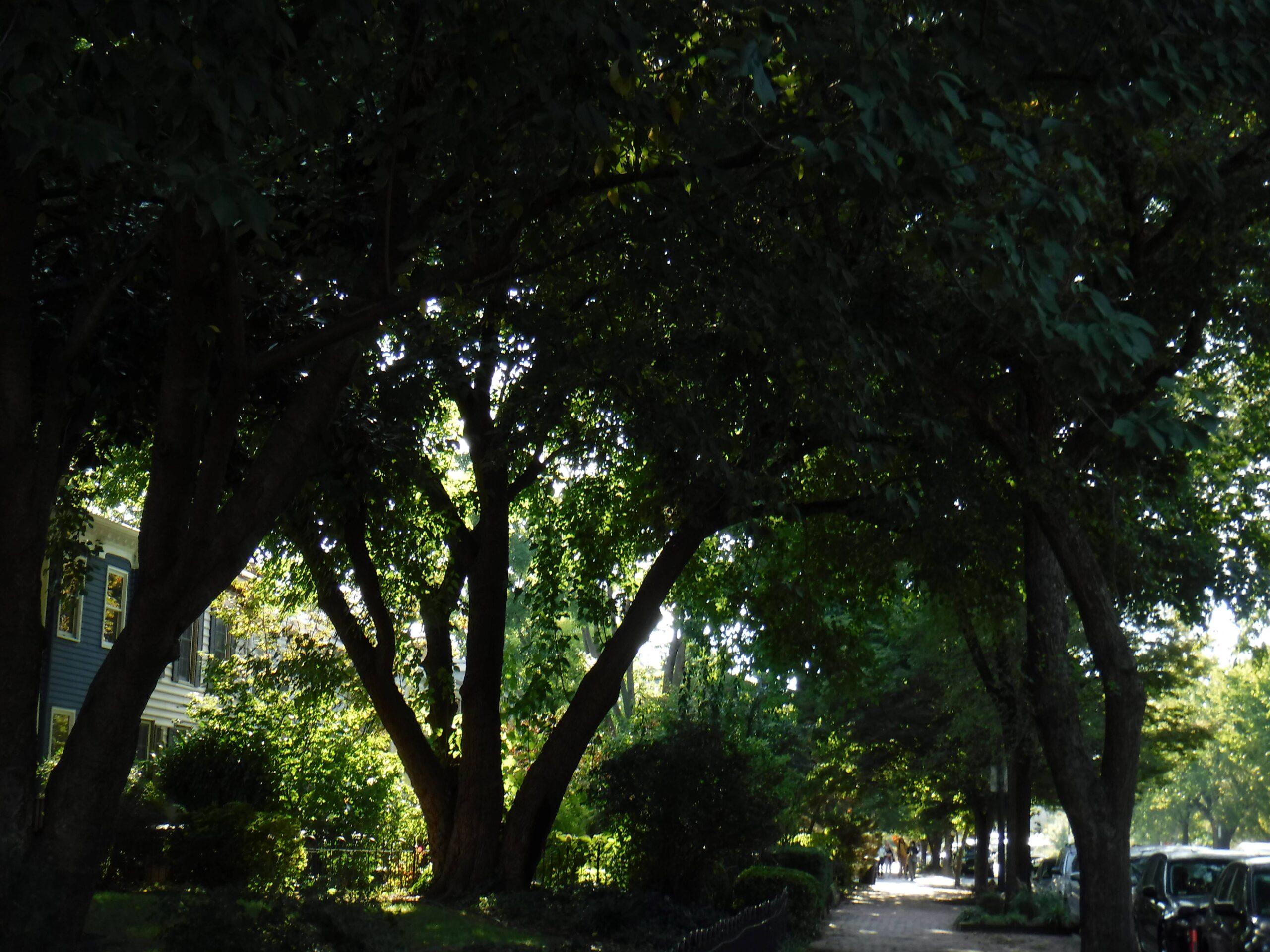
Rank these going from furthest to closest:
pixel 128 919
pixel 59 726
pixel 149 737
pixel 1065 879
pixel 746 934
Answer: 1. pixel 149 737
2. pixel 1065 879
3. pixel 59 726
4. pixel 128 919
5. pixel 746 934

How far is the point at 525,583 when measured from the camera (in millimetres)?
19953

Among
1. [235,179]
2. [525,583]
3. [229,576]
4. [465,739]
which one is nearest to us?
[235,179]

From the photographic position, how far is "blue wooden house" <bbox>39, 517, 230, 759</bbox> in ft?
84.6

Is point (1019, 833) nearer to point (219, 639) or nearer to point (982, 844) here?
point (982, 844)

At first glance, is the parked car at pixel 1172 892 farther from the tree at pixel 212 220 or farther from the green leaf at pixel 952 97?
the green leaf at pixel 952 97

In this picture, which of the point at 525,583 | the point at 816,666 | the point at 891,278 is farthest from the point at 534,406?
the point at 816,666

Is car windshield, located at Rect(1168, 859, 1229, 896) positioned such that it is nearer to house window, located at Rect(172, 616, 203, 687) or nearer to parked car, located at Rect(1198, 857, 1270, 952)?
parked car, located at Rect(1198, 857, 1270, 952)

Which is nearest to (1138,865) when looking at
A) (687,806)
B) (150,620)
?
(687,806)

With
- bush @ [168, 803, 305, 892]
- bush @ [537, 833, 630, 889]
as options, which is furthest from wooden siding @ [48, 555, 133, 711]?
bush @ [537, 833, 630, 889]

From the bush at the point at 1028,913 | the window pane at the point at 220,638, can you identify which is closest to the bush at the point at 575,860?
the bush at the point at 1028,913

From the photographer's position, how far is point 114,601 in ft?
93.7

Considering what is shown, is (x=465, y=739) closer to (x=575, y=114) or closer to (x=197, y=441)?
(x=197, y=441)

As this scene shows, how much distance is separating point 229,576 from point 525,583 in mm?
11408

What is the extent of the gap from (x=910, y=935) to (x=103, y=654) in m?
18.3
